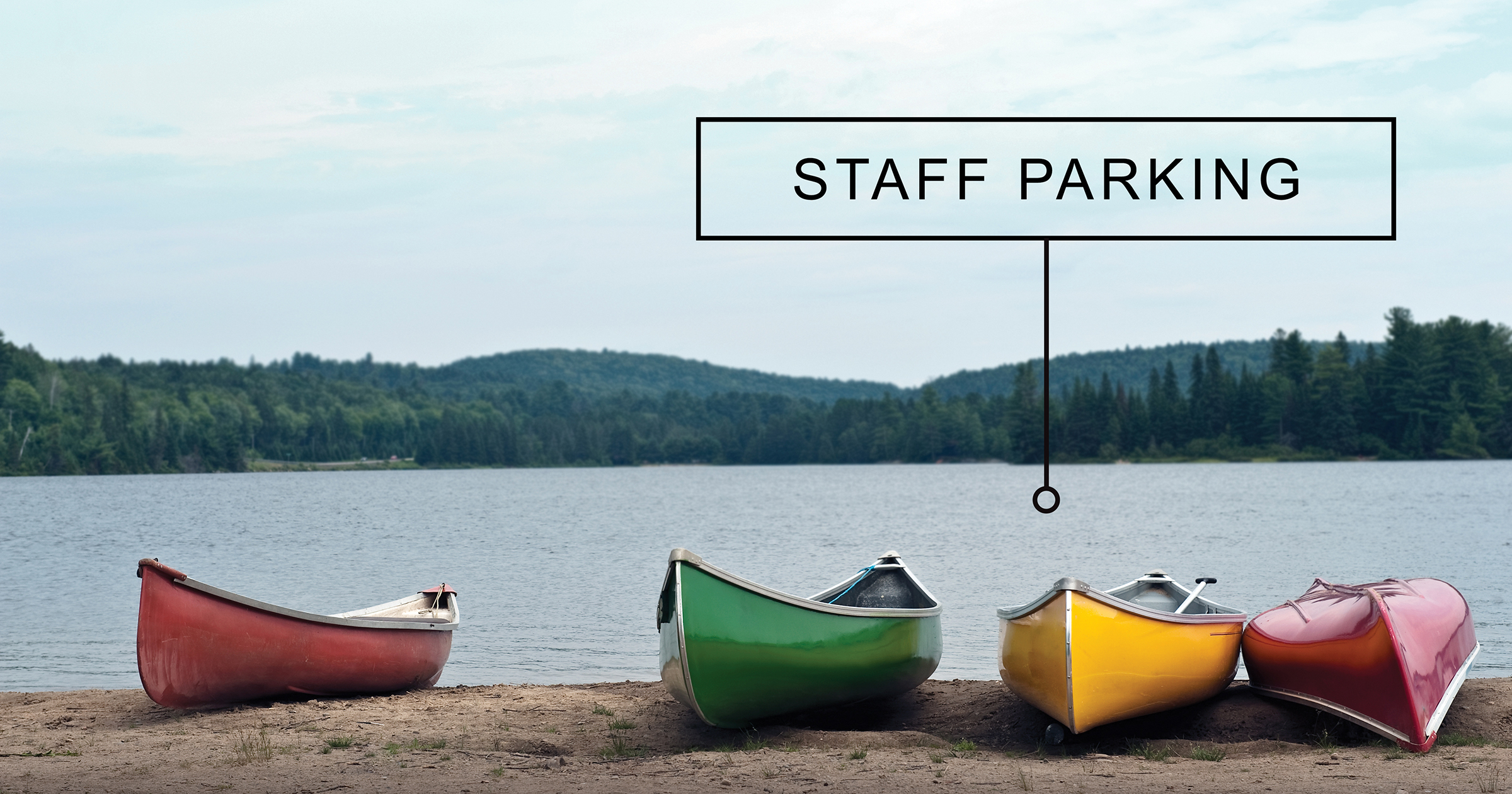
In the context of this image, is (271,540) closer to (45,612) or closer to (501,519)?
(501,519)

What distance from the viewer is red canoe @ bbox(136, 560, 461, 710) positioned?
13.6 meters

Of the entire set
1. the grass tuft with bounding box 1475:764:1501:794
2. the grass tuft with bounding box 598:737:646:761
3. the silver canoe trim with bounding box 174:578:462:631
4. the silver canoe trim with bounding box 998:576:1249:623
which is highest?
the silver canoe trim with bounding box 998:576:1249:623

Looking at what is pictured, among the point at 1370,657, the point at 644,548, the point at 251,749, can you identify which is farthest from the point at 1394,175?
the point at 644,548

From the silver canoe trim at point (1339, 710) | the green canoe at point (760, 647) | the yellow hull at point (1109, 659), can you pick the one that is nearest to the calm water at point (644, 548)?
the green canoe at point (760, 647)

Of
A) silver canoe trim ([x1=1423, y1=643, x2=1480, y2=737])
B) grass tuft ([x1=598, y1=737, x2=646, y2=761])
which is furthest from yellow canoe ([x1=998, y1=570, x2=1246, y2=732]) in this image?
grass tuft ([x1=598, y1=737, x2=646, y2=761])

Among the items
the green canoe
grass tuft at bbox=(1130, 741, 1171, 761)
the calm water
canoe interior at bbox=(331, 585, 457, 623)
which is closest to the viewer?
grass tuft at bbox=(1130, 741, 1171, 761)

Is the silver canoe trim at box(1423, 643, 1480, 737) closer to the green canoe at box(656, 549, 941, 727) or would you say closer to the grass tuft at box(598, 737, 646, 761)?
the green canoe at box(656, 549, 941, 727)

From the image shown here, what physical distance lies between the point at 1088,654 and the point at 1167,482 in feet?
331

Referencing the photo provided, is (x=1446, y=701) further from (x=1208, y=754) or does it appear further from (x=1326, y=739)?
(x=1208, y=754)

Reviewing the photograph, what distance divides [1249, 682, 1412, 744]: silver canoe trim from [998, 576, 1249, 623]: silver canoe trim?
79cm

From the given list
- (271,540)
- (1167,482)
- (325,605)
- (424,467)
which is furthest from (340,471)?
(325,605)

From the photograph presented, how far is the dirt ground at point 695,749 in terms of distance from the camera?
10.1 meters

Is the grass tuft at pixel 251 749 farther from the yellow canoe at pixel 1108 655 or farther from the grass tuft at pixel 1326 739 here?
the grass tuft at pixel 1326 739

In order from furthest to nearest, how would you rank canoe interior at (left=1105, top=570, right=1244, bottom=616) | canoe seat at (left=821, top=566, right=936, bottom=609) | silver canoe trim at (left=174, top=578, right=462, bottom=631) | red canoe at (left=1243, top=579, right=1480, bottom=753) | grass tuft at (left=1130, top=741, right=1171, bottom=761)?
canoe seat at (left=821, top=566, right=936, bottom=609)
canoe interior at (left=1105, top=570, right=1244, bottom=616)
silver canoe trim at (left=174, top=578, right=462, bottom=631)
grass tuft at (left=1130, top=741, right=1171, bottom=761)
red canoe at (left=1243, top=579, right=1480, bottom=753)
